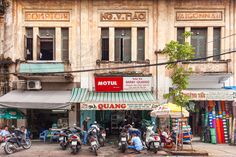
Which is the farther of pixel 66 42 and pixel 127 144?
pixel 66 42

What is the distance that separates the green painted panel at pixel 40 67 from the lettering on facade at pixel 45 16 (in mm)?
2952

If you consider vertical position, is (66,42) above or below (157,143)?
above

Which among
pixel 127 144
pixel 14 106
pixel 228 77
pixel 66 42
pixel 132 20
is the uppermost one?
pixel 132 20

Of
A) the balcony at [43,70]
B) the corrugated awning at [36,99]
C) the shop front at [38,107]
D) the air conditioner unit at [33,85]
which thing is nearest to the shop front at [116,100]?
the corrugated awning at [36,99]

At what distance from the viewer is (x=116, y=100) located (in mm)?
19438

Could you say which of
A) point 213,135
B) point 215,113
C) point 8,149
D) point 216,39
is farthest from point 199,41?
point 8,149

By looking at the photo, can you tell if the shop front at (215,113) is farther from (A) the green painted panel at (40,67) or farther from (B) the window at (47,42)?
(B) the window at (47,42)

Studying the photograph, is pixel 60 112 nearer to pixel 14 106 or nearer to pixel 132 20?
pixel 14 106

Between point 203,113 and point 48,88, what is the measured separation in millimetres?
9629

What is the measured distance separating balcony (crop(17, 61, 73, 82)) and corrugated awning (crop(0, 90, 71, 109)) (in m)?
0.95

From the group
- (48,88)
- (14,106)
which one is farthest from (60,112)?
(14,106)

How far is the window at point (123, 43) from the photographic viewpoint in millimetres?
21453

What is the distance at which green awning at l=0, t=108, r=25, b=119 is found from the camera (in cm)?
1961

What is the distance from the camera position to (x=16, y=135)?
54.8 ft
